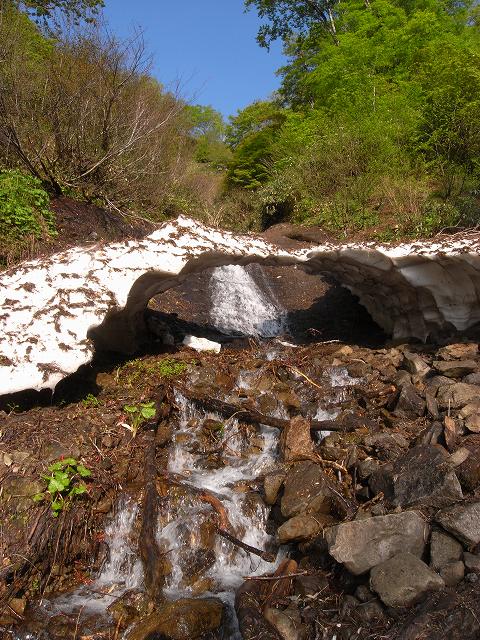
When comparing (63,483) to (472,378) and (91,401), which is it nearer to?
(91,401)

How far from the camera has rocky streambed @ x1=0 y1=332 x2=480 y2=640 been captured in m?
3.01

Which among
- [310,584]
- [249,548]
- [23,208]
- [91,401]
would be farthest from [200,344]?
[310,584]

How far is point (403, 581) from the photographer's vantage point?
2.80 meters

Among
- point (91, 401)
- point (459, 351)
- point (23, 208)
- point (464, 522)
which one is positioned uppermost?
point (23, 208)

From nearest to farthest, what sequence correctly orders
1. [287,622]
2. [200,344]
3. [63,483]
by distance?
[287,622] < [63,483] < [200,344]

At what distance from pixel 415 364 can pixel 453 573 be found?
3.24 m

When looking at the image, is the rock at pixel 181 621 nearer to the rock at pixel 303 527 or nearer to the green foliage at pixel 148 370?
the rock at pixel 303 527

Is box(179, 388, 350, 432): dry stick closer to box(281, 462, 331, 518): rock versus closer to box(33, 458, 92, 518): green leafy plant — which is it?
box(281, 462, 331, 518): rock

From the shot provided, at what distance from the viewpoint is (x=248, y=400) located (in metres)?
5.71

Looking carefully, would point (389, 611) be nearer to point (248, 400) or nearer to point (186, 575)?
point (186, 575)

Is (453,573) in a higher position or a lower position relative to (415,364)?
lower

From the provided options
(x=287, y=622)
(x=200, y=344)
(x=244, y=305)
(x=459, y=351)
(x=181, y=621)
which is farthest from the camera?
(x=244, y=305)

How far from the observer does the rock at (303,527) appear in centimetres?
366

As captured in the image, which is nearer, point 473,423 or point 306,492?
point 306,492
